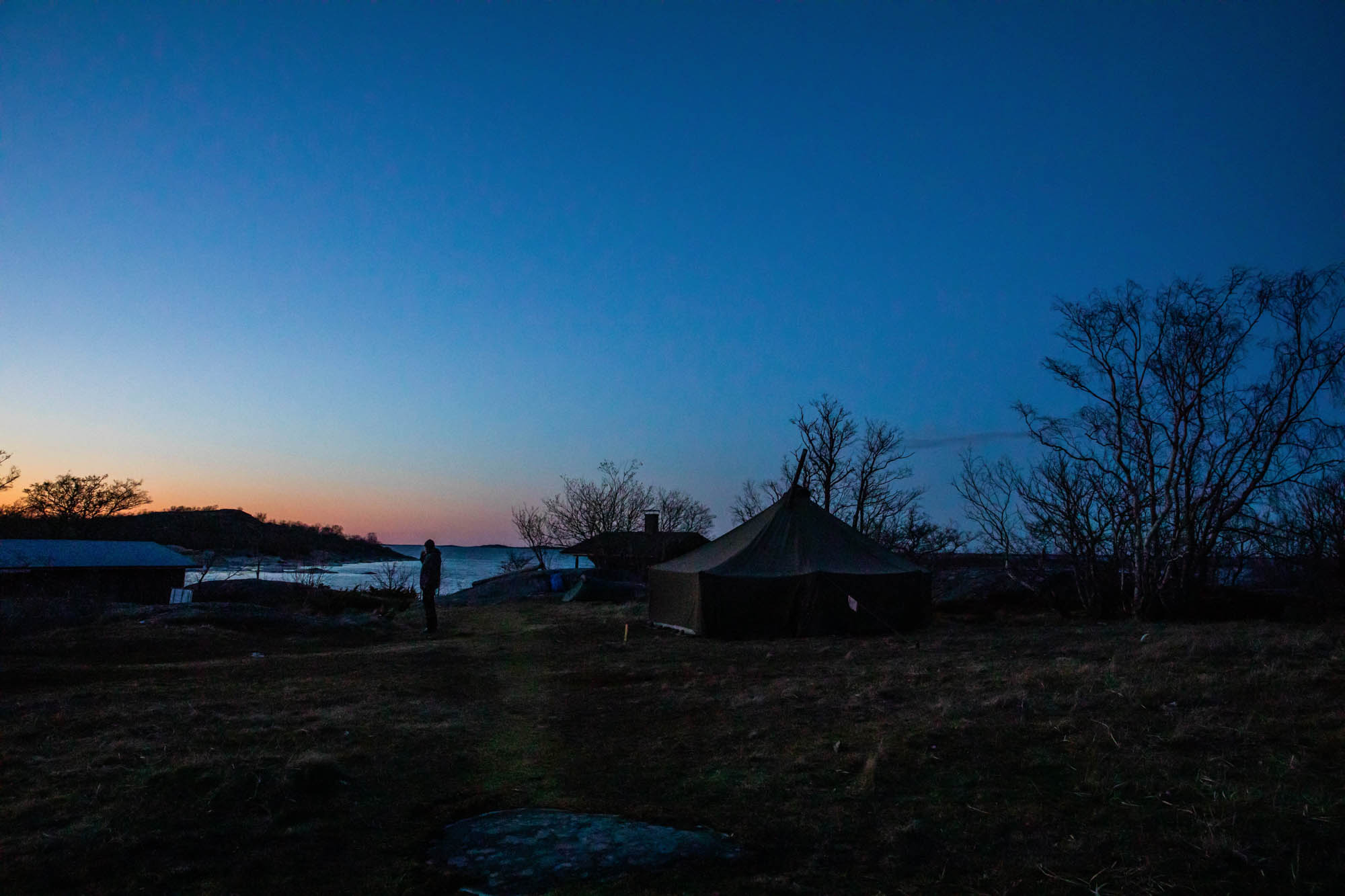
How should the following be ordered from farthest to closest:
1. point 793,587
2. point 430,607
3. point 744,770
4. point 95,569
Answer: point 95,569 < point 430,607 < point 793,587 < point 744,770

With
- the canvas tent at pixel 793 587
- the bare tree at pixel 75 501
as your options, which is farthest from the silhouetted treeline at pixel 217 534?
the canvas tent at pixel 793 587

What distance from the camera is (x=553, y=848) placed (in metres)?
3.69

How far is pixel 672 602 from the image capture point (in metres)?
15.6

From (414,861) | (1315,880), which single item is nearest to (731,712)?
(414,861)

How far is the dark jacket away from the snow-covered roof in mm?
15517

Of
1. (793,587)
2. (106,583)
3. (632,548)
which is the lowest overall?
(106,583)

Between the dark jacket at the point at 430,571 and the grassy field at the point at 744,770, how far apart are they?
215 inches

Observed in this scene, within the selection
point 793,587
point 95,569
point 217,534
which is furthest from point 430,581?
point 217,534

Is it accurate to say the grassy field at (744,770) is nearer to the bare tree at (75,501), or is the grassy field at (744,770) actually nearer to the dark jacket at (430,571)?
the dark jacket at (430,571)

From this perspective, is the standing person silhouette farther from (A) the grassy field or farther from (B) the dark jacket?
(A) the grassy field

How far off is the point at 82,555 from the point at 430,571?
1761cm

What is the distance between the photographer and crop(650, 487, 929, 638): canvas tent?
1434 cm

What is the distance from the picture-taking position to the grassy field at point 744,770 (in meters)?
3.40

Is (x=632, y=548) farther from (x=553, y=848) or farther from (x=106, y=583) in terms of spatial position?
(x=553, y=848)
